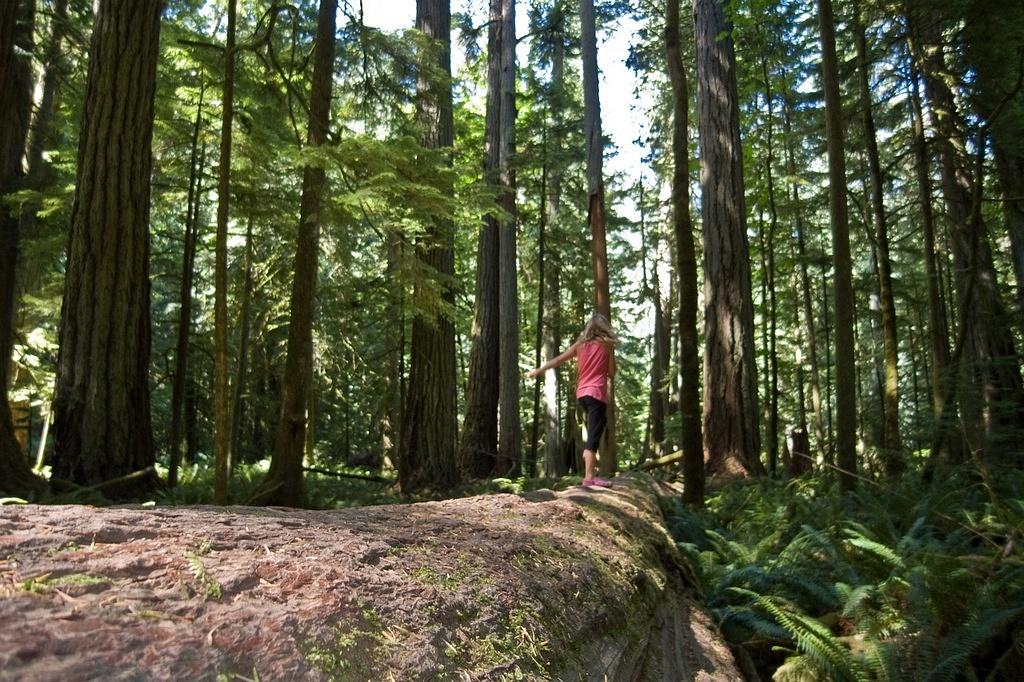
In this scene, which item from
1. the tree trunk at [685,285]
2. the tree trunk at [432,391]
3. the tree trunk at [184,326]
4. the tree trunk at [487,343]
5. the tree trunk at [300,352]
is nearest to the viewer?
the tree trunk at [685,285]

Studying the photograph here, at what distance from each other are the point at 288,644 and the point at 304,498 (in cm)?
634

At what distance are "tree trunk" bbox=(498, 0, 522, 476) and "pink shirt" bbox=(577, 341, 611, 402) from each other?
255 inches

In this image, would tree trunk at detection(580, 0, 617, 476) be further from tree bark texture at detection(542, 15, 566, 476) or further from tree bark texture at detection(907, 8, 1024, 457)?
tree bark texture at detection(542, 15, 566, 476)

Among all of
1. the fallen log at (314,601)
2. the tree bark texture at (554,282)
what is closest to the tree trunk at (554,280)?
the tree bark texture at (554,282)

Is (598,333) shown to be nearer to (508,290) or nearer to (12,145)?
(508,290)

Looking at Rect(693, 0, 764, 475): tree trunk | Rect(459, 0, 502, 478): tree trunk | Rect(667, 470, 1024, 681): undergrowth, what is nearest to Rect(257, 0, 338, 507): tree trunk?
Rect(667, 470, 1024, 681): undergrowth

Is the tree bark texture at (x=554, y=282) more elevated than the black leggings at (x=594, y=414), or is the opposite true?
the tree bark texture at (x=554, y=282)

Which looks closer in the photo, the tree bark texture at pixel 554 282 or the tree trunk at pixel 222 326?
the tree trunk at pixel 222 326

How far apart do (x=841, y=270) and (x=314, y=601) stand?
651 cm

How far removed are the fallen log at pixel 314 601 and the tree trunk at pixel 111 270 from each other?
5.37m

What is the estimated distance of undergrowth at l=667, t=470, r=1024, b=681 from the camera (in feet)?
11.8

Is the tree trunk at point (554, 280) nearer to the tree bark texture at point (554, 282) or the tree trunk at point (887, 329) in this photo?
the tree bark texture at point (554, 282)

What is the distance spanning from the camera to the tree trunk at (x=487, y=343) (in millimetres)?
14648

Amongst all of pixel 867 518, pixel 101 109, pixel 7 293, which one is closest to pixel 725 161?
pixel 867 518
